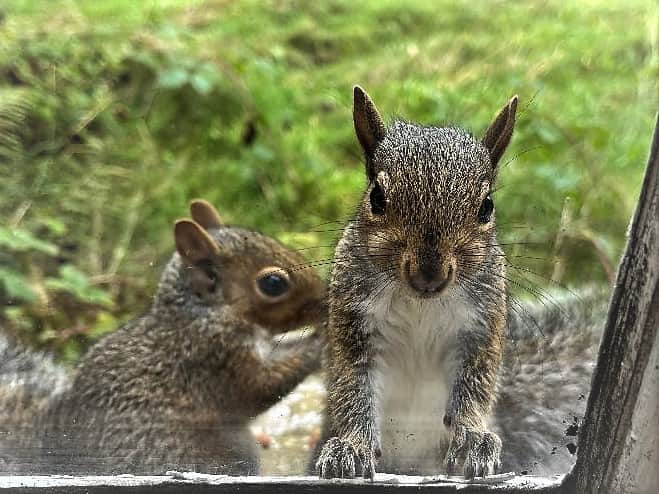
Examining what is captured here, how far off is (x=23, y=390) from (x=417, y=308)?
0.79 m

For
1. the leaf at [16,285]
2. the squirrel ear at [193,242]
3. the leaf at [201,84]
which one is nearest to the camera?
the squirrel ear at [193,242]

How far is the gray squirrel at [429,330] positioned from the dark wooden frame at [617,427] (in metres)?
0.04

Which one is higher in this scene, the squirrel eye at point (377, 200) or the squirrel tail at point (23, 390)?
the squirrel eye at point (377, 200)

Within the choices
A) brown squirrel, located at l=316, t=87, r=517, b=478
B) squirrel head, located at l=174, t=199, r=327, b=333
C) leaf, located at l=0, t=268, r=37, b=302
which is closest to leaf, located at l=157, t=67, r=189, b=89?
leaf, located at l=0, t=268, r=37, b=302

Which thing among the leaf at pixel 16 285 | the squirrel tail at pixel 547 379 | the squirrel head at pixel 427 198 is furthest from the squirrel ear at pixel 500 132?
the leaf at pixel 16 285

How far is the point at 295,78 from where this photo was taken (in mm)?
2971

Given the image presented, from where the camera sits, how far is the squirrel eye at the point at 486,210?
1305mm

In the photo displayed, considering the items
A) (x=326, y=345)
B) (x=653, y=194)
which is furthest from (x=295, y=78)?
(x=653, y=194)

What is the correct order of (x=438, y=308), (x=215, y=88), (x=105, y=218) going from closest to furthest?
(x=438, y=308), (x=105, y=218), (x=215, y=88)

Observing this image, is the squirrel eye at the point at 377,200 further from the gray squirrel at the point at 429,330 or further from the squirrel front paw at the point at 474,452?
the squirrel front paw at the point at 474,452

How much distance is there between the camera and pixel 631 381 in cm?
115

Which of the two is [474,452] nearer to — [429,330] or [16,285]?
[429,330]

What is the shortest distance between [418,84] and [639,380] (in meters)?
1.36

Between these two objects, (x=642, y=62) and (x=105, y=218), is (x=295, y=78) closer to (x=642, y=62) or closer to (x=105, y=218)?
(x=105, y=218)
